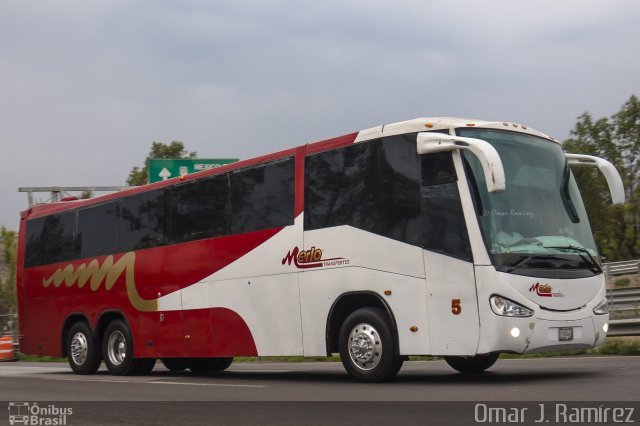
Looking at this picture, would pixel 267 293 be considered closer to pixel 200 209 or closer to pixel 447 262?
pixel 200 209

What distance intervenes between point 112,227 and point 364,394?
28.6 feet

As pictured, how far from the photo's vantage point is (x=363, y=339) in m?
12.0

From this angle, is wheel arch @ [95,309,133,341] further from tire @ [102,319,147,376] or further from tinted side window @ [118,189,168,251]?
tinted side window @ [118,189,168,251]

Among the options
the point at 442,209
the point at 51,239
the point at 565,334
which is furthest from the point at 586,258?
the point at 51,239

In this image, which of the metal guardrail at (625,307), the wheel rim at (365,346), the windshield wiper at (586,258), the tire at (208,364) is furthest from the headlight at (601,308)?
the tire at (208,364)

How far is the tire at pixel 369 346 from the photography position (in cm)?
1172

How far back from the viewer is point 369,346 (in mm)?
11984

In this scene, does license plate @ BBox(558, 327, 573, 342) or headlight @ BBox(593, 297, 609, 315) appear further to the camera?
headlight @ BBox(593, 297, 609, 315)

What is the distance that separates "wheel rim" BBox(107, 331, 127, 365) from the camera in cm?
1739

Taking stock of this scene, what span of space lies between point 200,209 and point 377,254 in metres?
4.49

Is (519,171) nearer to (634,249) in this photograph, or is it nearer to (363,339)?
(363,339)

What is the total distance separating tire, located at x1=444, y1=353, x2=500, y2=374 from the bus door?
87.8 inches
